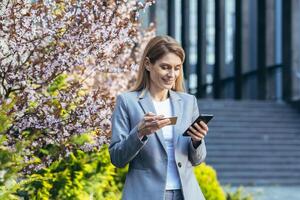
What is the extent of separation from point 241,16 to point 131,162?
100ft

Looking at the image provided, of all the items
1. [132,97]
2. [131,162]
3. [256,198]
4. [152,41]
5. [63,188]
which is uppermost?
[152,41]

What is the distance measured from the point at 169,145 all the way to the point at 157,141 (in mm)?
71

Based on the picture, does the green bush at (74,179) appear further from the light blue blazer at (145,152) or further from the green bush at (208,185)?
the light blue blazer at (145,152)

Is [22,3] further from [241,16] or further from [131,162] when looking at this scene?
[241,16]

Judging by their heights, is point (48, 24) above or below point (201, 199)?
above

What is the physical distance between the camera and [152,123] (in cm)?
363

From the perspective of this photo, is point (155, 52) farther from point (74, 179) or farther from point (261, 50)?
point (261, 50)

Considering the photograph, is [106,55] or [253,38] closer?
[106,55]

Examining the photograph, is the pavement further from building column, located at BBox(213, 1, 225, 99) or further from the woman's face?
building column, located at BBox(213, 1, 225, 99)

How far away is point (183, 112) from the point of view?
4070 millimetres

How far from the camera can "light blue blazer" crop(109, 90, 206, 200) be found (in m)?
3.83

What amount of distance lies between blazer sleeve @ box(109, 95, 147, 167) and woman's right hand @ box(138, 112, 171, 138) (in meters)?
0.08

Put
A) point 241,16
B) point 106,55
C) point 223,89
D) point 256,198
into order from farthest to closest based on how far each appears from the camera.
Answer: point 223,89 → point 241,16 → point 256,198 → point 106,55

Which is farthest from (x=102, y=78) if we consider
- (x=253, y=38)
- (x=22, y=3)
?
(x=253, y=38)
